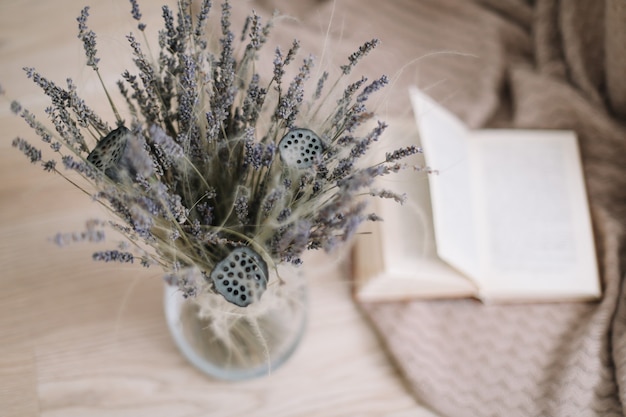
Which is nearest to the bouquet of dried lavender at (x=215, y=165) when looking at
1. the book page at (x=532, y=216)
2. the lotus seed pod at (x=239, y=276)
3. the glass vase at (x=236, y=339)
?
the lotus seed pod at (x=239, y=276)

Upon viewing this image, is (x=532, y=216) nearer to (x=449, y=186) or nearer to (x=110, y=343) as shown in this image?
(x=449, y=186)

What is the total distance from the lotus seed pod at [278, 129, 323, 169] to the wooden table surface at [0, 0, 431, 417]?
13.6 inches

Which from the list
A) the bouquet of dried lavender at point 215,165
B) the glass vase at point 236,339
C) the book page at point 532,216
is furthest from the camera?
the book page at point 532,216

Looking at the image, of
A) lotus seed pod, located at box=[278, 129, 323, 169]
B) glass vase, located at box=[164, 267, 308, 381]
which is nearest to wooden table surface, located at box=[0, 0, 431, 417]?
glass vase, located at box=[164, 267, 308, 381]

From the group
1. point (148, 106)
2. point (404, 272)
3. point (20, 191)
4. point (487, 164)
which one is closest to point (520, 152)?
point (487, 164)

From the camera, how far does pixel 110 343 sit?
82 centimetres

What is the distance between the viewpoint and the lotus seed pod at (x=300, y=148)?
53 centimetres

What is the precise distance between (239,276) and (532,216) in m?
0.61

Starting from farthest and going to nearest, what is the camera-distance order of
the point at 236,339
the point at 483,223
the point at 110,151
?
the point at 483,223 → the point at 236,339 → the point at 110,151

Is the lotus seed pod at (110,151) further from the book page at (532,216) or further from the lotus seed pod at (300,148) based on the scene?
the book page at (532,216)

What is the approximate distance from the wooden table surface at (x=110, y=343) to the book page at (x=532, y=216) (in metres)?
0.24

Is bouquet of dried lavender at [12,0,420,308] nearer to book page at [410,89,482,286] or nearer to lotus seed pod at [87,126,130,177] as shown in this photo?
lotus seed pod at [87,126,130,177]

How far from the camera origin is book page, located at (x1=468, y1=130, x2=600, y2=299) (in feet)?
2.94

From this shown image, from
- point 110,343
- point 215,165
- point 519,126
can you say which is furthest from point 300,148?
point 519,126
